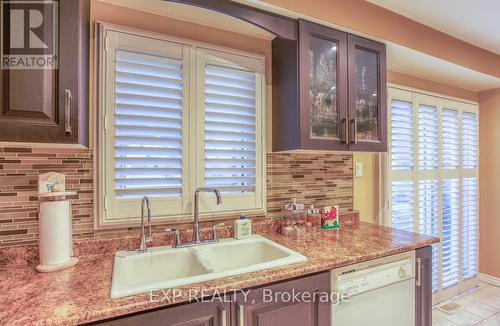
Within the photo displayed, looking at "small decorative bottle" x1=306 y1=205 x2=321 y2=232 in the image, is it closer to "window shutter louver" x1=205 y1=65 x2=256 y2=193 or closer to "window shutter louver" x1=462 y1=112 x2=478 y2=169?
"window shutter louver" x1=205 y1=65 x2=256 y2=193

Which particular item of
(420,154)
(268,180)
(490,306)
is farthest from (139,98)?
(490,306)

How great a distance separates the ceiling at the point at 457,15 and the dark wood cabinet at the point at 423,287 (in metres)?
1.61

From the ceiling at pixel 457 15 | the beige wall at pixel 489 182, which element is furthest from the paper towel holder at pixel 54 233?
the beige wall at pixel 489 182

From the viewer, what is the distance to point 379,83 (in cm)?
185

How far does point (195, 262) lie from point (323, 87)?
129cm

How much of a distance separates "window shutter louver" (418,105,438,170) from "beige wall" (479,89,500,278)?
0.90m

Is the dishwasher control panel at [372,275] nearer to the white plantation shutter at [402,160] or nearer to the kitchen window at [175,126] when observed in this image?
the kitchen window at [175,126]

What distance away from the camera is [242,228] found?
1.59m

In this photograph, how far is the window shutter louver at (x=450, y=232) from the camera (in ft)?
8.61

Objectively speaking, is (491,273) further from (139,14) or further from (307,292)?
(139,14)

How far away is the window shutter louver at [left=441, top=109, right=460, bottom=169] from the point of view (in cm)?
266

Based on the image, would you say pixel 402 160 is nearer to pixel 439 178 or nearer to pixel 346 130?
pixel 439 178

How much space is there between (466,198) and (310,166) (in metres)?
2.12

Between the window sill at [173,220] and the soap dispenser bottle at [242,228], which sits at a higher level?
the window sill at [173,220]
